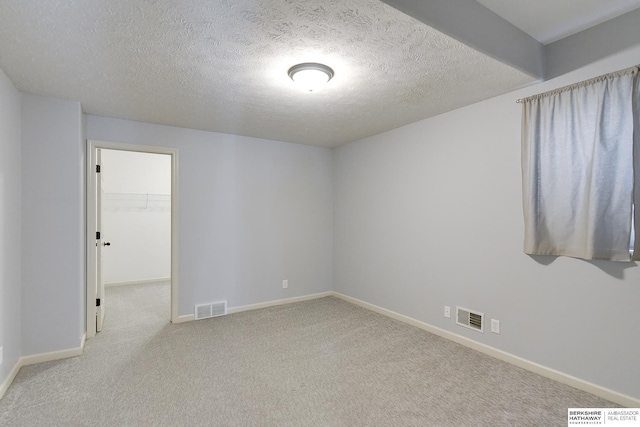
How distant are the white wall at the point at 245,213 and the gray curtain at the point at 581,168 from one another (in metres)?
2.91

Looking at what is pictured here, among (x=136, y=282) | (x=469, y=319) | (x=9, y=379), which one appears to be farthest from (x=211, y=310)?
(x=469, y=319)

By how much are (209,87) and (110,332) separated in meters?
2.85

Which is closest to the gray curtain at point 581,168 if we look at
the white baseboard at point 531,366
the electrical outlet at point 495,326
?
the electrical outlet at point 495,326

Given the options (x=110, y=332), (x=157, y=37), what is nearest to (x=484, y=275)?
(x=157, y=37)

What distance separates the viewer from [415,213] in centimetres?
369

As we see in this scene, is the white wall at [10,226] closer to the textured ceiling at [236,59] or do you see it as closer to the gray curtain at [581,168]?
the textured ceiling at [236,59]

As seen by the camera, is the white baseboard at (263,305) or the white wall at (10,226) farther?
the white baseboard at (263,305)

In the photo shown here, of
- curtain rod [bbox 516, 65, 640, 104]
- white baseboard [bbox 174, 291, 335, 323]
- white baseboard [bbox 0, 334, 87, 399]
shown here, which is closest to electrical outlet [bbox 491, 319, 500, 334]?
curtain rod [bbox 516, 65, 640, 104]

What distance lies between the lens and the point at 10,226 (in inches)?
97.8

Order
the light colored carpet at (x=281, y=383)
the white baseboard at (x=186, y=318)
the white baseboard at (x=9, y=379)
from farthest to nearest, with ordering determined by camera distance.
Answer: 1. the white baseboard at (x=186, y=318)
2. the white baseboard at (x=9, y=379)
3. the light colored carpet at (x=281, y=383)

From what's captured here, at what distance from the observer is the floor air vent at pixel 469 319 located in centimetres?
300

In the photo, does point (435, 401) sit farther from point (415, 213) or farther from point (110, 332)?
point (110, 332)

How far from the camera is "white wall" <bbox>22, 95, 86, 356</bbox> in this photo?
2750 millimetres

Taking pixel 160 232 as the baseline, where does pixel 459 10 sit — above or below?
above
